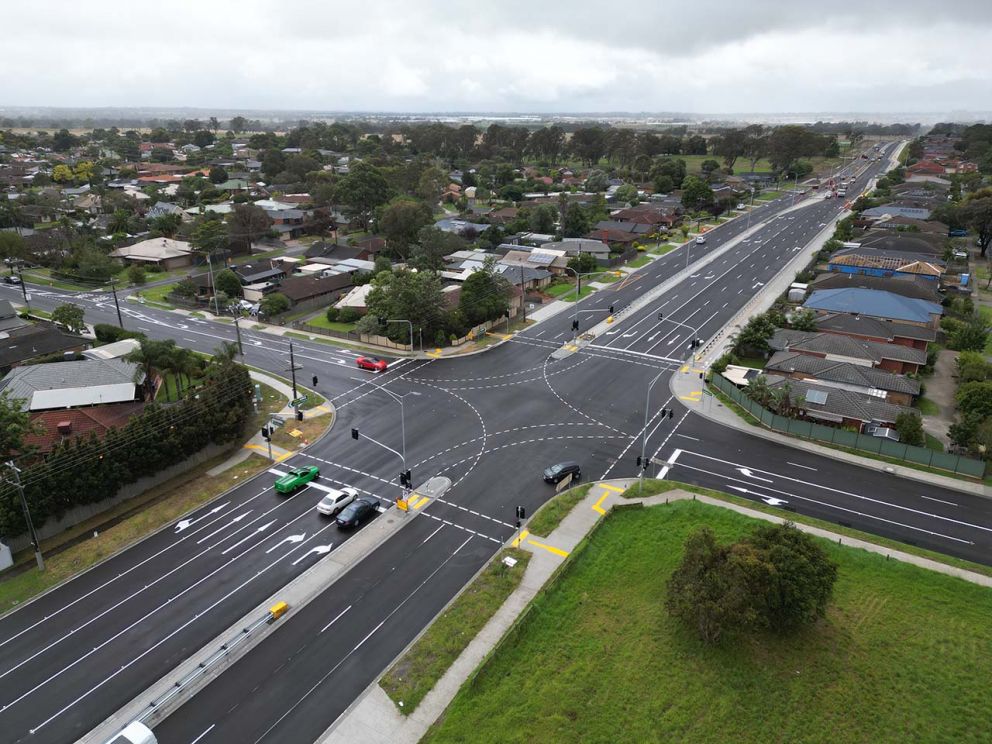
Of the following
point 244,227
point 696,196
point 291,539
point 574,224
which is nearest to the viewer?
point 291,539

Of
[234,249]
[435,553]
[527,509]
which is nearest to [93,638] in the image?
[435,553]

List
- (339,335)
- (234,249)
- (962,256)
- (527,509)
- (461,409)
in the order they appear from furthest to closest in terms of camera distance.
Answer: (234,249), (962,256), (339,335), (461,409), (527,509)

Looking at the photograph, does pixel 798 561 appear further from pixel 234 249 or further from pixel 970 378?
pixel 234 249

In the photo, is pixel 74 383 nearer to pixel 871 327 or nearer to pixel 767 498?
pixel 767 498

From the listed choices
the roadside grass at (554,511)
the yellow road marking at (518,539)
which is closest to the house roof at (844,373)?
the roadside grass at (554,511)

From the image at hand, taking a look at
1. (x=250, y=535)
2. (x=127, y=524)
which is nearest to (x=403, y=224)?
(x=127, y=524)

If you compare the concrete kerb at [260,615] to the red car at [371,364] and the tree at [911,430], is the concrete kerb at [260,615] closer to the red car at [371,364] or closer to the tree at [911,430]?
the red car at [371,364]

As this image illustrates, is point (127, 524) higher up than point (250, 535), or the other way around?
point (250, 535)

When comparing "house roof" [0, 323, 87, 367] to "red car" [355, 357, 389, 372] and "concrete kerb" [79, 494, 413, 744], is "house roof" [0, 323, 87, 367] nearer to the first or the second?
"red car" [355, 357, 389, 372]
